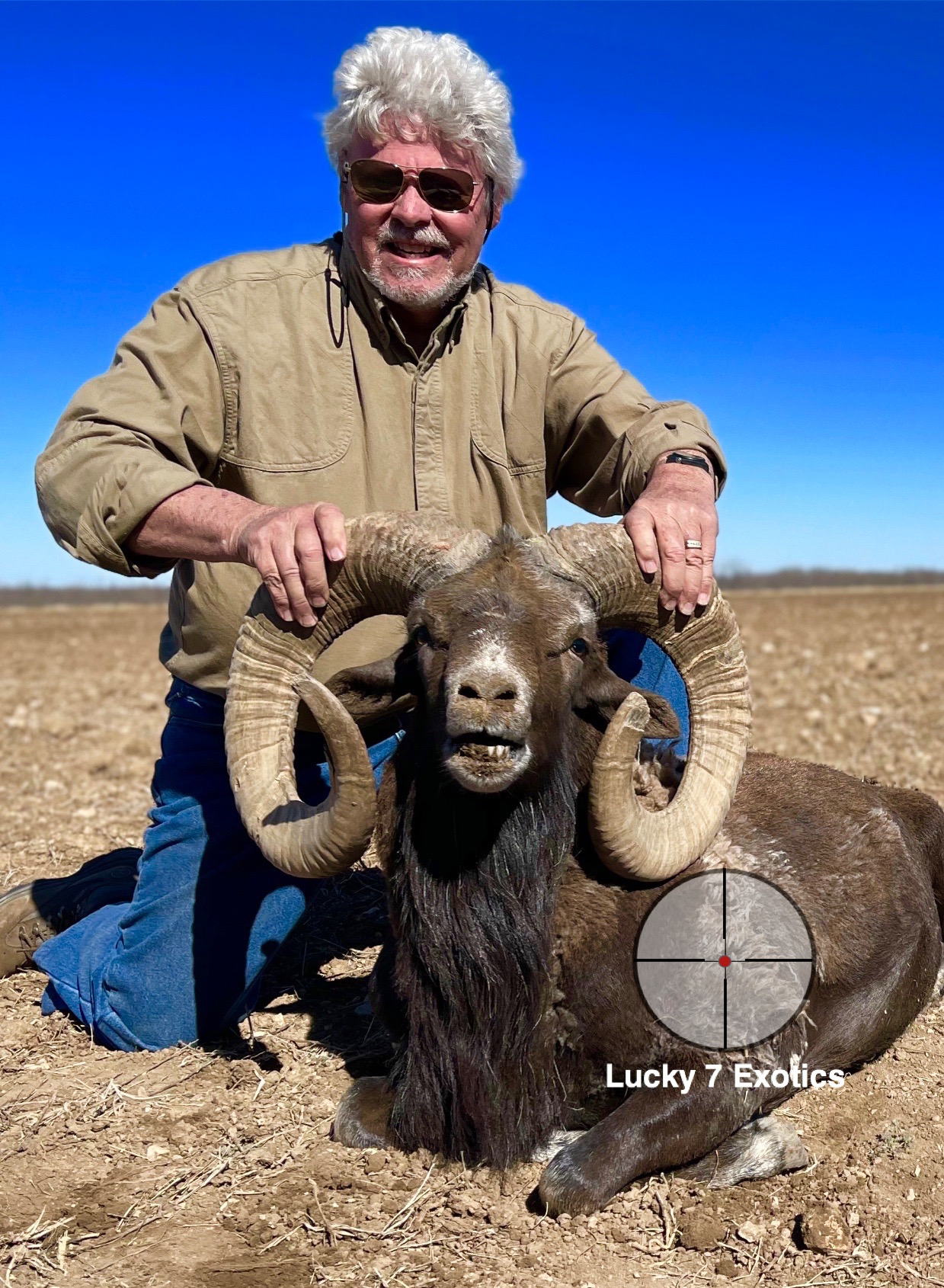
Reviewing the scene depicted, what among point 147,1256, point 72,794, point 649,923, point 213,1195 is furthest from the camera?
point 72,794

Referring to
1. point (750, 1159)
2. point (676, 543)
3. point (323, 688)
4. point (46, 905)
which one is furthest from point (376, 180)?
point (750, 1159)

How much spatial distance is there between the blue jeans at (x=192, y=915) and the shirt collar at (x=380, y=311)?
1.70 m

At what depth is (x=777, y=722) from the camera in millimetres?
14227

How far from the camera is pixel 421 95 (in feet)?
17.0

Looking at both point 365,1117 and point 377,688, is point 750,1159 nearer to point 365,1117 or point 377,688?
point 365,1117

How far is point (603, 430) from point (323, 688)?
2.27 metres

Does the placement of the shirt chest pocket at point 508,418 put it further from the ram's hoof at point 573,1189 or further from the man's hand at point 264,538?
the ram's hoof at point 573,1189

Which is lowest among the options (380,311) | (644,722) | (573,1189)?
(573,1189)

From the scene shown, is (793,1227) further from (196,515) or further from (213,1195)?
(196,515)

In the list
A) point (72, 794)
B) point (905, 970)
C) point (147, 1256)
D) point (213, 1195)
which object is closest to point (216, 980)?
point (213, 1195)

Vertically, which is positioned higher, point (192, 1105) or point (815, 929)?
point (815, 929)

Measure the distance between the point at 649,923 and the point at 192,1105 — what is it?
6.91ft

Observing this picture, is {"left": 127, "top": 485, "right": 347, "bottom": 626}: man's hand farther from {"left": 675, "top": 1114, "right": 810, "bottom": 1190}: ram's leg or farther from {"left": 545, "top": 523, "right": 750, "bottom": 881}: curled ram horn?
{"left": 675, "top": 1114, "right": 810, "bottom": 1190}: ram's leg

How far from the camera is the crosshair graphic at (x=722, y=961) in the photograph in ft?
14.3
